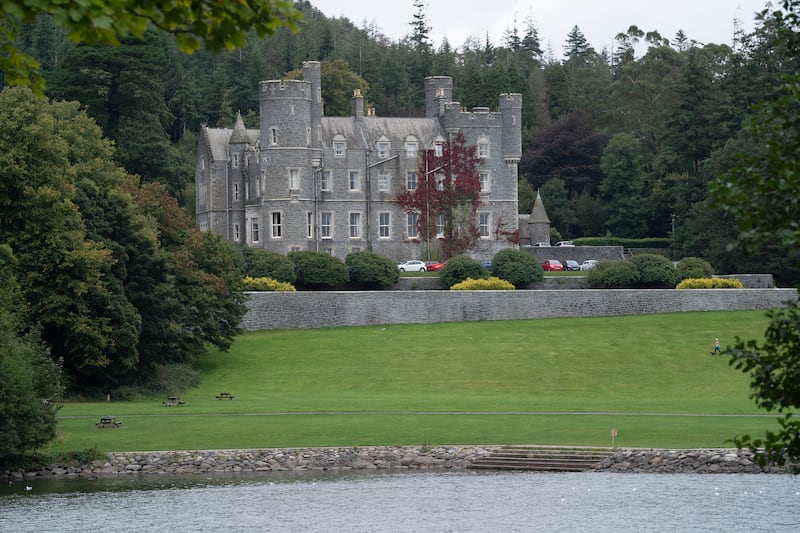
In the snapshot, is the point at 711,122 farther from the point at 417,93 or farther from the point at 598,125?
the point at 417,93

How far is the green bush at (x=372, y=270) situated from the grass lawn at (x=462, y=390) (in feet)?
21.6

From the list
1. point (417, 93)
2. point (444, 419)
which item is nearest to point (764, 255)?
point (444, 419)

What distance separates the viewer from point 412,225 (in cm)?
8369

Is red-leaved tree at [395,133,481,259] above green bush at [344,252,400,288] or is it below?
above

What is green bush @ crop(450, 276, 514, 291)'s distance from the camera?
214 ft

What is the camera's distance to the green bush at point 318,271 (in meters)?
67.1

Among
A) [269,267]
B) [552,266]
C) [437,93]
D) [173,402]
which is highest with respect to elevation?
[437,93]

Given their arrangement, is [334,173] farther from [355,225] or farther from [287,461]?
[287,461]

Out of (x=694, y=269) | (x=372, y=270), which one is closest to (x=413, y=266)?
(x=372, y=270)

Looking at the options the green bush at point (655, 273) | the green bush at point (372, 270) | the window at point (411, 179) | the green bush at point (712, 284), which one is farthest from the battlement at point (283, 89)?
the green bush at point (712, 284)

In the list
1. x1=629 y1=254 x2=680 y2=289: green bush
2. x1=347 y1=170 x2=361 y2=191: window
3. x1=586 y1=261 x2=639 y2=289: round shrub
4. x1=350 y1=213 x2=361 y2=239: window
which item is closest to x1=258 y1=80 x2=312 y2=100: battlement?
x1=347 y1=170 x2=361 y2=191: window

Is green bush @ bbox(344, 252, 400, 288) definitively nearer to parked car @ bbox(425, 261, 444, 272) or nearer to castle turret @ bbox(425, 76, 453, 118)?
parked car @ bbox(425, 261, 444, 272)

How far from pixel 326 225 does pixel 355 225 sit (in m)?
2.01

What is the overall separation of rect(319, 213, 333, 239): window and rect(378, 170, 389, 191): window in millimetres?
4048
